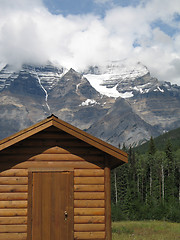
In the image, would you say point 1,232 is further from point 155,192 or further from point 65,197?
point 155,192

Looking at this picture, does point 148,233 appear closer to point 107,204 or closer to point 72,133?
point 107,204

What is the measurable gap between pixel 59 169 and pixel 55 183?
45cm

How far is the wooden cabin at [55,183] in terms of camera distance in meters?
10.1

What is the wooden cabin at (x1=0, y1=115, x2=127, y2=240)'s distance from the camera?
33.2ft

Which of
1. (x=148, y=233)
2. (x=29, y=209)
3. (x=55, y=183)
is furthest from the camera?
(x=148, y=233)

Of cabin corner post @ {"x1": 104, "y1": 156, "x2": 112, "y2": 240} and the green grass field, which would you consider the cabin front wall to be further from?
the green grass field

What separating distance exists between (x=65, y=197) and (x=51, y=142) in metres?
1.79

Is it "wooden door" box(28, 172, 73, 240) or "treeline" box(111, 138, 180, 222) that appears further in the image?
"treeline" box(111, 138, 180, 222)

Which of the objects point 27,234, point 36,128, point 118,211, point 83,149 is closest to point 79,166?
point 83,149

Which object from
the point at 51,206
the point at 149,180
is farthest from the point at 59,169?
the point at 149,180

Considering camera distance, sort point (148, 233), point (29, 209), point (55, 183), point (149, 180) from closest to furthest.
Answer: point (29, 209) < point (55, 183) < point (148, 233) < point (149, 180)

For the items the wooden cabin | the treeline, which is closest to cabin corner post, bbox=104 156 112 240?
the wooden cabin

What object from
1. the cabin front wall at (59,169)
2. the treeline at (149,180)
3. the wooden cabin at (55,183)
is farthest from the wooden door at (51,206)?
the treeline at (149,180)

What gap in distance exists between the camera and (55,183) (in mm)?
10344
